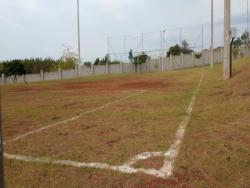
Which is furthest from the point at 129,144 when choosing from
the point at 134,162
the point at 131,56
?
the point at 131,56

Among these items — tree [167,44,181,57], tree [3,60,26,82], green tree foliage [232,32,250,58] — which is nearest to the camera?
tree [3,60,26,82]

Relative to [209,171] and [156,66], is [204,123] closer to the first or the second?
[209,171]

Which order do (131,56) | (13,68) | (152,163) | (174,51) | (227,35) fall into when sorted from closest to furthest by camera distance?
(152,163) → (227,35) → (13,68) → (131,56) → (174,51)

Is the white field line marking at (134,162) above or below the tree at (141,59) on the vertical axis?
below

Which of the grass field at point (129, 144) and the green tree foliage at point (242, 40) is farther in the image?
the green tree foliage at point (242, 40)

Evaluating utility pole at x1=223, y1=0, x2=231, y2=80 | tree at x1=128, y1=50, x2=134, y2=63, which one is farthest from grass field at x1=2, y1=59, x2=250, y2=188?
tree at x1=128, y1=50, x2=134, y2=63

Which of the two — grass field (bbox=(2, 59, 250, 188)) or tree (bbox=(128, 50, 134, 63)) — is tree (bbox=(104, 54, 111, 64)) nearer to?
tree (bbox=(128, 50, 134, 63))

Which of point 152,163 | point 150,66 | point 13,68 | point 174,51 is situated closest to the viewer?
point 152,163

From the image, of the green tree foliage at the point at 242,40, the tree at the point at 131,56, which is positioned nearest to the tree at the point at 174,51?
the tree at the point at 131,56

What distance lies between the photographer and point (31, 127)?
23.9 ft

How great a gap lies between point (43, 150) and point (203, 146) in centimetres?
232

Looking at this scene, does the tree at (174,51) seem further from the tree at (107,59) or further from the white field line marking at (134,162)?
the white field line marking at (134,162)

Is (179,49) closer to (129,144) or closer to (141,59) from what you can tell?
(141,59)

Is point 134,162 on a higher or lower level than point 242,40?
lower
